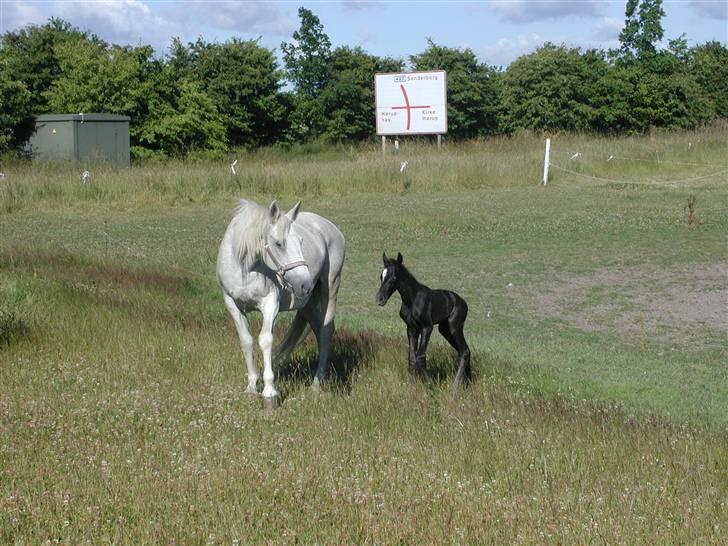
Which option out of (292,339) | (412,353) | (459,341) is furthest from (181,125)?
(412,353)

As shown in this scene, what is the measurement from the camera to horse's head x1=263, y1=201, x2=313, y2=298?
8.62 meters

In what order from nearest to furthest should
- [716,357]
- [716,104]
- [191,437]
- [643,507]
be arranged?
1. [643,507]
2. [191,437]
3. [716,357]
4. [716,104]

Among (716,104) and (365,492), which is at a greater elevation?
(716,104)

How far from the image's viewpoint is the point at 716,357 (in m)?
12.6

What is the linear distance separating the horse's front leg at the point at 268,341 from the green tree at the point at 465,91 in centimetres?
5730

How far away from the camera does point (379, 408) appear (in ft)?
27.5

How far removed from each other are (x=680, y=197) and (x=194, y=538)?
31686mm

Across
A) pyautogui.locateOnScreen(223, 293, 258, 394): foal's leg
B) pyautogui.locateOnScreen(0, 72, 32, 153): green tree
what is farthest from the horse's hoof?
pyautogui.locateOnScreen(0, 72, 32, 153): green tree

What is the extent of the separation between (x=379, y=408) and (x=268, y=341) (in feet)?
3.54

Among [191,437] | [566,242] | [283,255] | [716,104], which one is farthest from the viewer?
[716,104]

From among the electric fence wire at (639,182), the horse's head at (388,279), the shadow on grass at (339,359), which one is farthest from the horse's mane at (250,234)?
the electric fence wire at (639,182)

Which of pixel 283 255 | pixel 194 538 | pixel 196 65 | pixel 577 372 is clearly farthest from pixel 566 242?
pixel 196 65

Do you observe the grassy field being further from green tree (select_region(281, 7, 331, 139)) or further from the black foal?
green tree (select_region(281, 7, 331, 139))

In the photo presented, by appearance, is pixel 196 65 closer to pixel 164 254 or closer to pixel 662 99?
pixel 662 99
